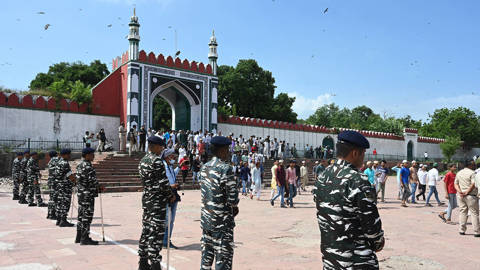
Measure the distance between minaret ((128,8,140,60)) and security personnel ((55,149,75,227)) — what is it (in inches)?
594

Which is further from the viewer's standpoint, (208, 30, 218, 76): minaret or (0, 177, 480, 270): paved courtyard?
(208, 30, 218, 76): minaret

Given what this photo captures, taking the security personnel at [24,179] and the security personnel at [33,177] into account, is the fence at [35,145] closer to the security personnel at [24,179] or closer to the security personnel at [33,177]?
the security personnel at [24,179]

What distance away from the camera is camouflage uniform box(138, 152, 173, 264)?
4.23m

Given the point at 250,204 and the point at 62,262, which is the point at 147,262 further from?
the point at 250,204

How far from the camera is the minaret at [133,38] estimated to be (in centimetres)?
2128

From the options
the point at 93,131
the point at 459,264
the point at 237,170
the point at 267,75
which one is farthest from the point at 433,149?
the point at 459,264

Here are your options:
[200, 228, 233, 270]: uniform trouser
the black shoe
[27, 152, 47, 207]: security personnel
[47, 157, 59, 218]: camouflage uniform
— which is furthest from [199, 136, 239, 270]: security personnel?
[27, 152, 47, 207]: security personnel

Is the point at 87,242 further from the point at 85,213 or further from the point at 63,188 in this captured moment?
the point at 63,188

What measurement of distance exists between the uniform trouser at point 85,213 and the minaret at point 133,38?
17.0 meters

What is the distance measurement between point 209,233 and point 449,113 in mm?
54857

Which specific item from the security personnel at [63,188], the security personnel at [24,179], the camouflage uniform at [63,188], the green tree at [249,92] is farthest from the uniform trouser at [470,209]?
the green tree at [249,92]

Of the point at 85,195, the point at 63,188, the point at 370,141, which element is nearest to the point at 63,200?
the point at 63,188

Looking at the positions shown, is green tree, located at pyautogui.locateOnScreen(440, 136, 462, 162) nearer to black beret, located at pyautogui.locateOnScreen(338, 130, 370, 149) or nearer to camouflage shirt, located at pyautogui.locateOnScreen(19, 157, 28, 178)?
camouflage shirt, located at pyautogui.locateOnScreen(19, 157, 28, 178)

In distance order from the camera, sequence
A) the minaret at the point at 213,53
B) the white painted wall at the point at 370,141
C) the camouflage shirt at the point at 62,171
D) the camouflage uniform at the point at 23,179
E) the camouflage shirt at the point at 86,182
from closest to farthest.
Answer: the camouflage shirt at the point at 86,182 → the camouflage shirt at the point at 62,171 → the camouflage uniform at the point at 23,179 → the minaret at the point at 213,53 → the white painted wall at the point at 370,141
